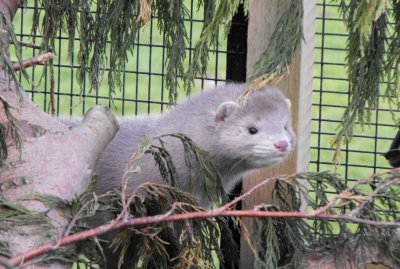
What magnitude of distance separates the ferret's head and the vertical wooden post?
0.22 ft

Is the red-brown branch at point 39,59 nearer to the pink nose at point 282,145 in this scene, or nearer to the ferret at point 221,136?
the ferret at point 221,136

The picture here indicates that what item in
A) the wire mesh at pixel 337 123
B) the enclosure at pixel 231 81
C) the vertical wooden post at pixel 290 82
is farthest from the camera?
the wire mesh at pixel 337 123

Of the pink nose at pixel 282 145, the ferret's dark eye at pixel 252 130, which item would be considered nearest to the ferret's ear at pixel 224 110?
the ferret's dark eye at pixel 252 130

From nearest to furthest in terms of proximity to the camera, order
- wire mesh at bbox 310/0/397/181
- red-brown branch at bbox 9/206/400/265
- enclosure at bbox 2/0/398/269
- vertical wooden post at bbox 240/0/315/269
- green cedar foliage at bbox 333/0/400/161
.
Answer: red-brown branch at bbox 9/206/400/265 < green cedar foliage at bbox 333/0/400/161 < vertical wooden post at bbox 240/0/315/269 < enclosure at bbox 2/0/398/269 < wire mesh at bbox 310/0/397/181

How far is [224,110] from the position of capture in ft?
12.5

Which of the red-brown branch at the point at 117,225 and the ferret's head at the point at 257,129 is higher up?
the ferret's head at the point at 257,129

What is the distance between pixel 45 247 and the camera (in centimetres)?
224

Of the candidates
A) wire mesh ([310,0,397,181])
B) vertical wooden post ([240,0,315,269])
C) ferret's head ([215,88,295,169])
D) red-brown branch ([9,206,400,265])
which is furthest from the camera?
wire mesh ([310,0,397,181])

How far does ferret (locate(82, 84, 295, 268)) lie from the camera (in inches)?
147

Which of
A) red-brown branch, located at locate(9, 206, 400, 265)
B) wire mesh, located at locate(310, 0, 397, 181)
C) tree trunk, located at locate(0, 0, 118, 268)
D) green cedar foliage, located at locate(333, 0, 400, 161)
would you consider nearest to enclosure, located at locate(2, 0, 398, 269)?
wire mesh, located at locate(310, 0, 397, 181)

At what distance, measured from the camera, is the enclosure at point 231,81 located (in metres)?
4.27

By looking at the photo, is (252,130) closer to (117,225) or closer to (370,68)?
(370,68)

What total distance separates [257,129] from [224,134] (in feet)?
0.47

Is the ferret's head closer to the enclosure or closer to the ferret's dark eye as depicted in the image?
the ferret's dark eye
